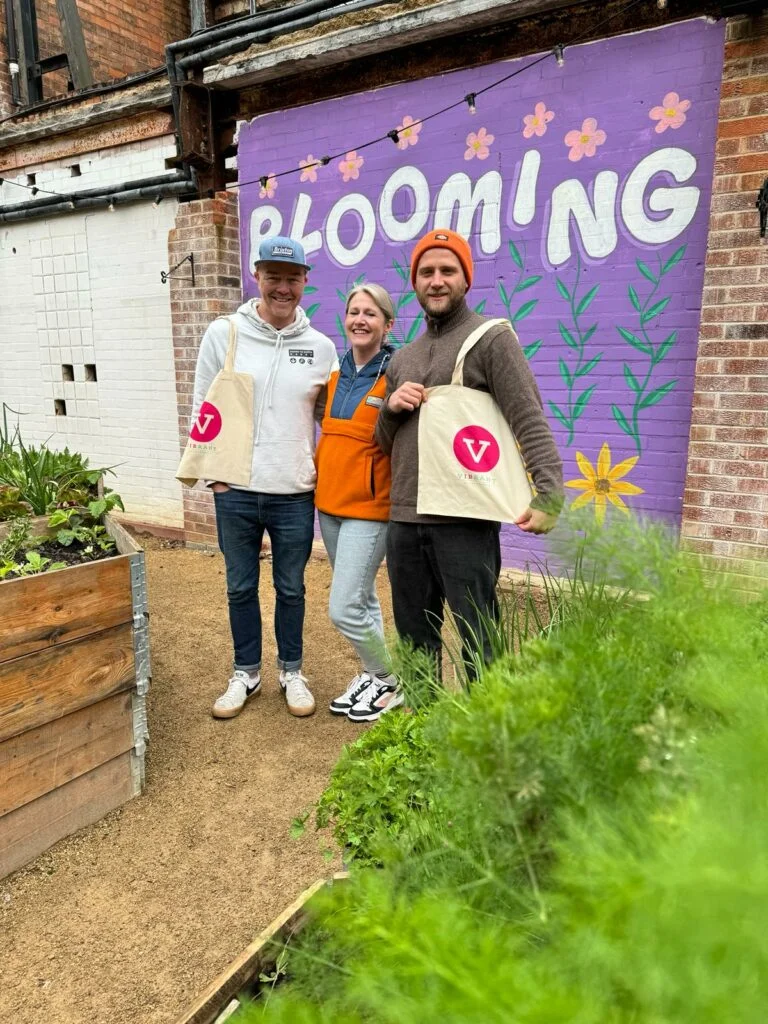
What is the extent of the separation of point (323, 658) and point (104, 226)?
14.9ft

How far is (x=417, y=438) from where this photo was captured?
2338 millimetres

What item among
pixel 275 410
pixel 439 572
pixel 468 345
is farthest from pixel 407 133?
pixel 439 572

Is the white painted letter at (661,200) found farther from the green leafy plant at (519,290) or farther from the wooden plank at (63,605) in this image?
the wooden plank at (63,605)

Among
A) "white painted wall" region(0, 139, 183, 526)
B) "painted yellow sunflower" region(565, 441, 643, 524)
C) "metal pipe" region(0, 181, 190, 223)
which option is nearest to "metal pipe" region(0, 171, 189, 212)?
"metal pipe" region(0, 181, 190, 223)

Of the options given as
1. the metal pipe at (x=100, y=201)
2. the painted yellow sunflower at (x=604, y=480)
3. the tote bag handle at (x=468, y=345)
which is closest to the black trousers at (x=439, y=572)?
the tote bag handle at (x=468, y=345)

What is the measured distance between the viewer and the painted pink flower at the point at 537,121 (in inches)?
161

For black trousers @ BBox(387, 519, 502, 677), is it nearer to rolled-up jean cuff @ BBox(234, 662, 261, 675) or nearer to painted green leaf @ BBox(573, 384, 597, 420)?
rolled-up jean cuff @ BBox(234, 662, 261, 675)

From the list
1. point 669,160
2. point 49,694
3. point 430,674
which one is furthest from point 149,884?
point 669,160

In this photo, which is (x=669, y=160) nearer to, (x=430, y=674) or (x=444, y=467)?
(x=444, y=467)

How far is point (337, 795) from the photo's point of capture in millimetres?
1310

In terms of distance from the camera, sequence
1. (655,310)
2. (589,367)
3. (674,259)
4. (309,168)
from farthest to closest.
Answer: (309,168)
(589,367)
(655,310)
(674,259)

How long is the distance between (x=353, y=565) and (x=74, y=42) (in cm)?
738

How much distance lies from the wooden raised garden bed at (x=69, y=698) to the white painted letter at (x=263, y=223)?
11.7ft

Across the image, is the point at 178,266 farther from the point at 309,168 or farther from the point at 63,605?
the point at 63,605
